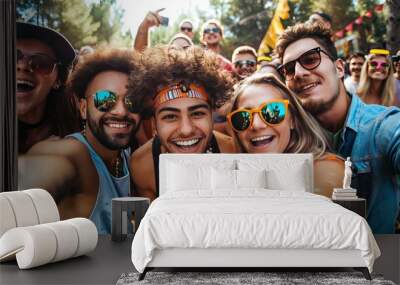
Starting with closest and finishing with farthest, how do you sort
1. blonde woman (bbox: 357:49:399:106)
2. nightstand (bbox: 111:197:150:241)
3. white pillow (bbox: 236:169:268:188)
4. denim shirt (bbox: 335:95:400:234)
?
1. white pillow (bbox: 236:169:268:188)
2. nightstand (bbox: 111:197:150:241)
3. denim shirt (bbox: 335:95:400:234)
4. blonde woman (bbox: 357:49:399:106)

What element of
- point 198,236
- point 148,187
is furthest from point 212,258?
point 148,187

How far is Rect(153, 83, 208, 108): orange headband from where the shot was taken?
764 centimetres

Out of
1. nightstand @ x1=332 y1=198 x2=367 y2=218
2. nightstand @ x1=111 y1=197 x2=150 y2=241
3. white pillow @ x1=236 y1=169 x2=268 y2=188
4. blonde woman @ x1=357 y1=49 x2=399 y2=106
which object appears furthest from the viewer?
blonde woman @ x1=357 y1=49 x2=399 y2=106

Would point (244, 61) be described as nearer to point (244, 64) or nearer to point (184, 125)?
point (244, 64)

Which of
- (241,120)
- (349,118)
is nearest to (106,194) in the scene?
(241,120)

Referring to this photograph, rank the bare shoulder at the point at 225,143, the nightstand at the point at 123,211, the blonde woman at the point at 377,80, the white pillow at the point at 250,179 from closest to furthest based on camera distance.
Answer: the white pillow at the point at 250,179 → the nightstand at the point at 123,211 → the blonde woman at the point at 377,80 → the bare shoulder at the point at 225,143

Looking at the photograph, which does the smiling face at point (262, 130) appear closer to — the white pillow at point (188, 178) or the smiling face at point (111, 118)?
the white pillow at point (188, 178)

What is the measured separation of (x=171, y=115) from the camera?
25.1ft

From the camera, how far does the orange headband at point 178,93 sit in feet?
25.1

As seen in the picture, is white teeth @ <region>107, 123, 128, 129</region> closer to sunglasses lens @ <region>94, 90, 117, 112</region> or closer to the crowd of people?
the crowd of people

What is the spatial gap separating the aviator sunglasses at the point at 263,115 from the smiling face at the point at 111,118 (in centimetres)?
118

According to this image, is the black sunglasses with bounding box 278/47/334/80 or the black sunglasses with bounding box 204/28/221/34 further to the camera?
the black sunglasses with bounding box 204/28/221/34

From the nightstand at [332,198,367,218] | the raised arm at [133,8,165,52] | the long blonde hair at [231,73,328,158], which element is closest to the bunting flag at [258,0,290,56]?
the long blonde hair at [231,73,328,158]

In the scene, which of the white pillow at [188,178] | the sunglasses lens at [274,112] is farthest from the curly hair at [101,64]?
the sunglasses lens at [274,112]
